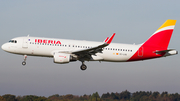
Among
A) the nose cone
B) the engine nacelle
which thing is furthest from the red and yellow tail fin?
the nose cone

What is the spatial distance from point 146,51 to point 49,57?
14.5m

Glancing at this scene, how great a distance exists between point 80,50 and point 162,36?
14.5 meters

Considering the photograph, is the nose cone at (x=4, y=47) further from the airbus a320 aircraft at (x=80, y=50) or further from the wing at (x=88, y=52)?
the wing at (x=88, y=52)

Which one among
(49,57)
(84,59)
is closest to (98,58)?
(84,59)

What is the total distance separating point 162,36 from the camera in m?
44.1

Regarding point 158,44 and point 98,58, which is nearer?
point 98,58

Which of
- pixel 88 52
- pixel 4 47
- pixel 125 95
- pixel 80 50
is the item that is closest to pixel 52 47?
pixel 80 50

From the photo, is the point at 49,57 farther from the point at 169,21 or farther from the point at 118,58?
the point at 169,21

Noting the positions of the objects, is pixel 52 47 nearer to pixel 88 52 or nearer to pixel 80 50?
pixel 80 50

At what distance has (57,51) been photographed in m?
39.2

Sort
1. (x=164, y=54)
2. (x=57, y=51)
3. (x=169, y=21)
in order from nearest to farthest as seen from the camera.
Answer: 1. (x=57, y=51)
2. (x=164, y=54)
3. (x=169, y=21)

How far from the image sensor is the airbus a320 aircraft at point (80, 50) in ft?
127

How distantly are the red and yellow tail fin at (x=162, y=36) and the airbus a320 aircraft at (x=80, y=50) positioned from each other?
2.09 feet

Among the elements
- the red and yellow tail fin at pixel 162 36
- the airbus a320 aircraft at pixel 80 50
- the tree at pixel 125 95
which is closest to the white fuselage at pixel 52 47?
the airbus a320 aircraft at pixel 80 50
